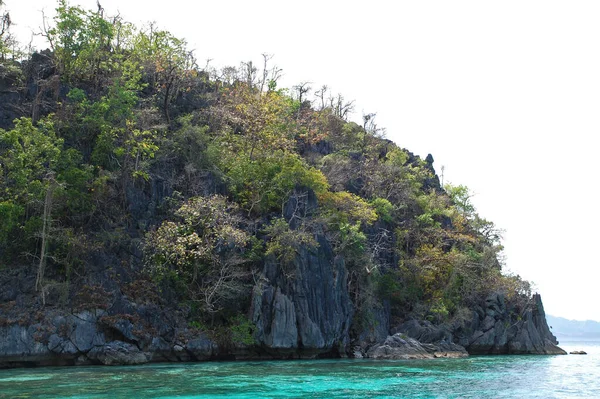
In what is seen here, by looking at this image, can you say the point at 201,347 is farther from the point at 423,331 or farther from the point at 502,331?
the point at 502,331

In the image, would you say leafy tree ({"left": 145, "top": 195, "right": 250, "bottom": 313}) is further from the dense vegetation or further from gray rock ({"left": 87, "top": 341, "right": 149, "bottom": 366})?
gray rock ({"left": 87, "top": 341, "right": 149, "bottom": 366})

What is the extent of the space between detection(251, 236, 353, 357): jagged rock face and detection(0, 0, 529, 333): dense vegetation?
0.96 metres

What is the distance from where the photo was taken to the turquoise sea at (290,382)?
16661 millimetres

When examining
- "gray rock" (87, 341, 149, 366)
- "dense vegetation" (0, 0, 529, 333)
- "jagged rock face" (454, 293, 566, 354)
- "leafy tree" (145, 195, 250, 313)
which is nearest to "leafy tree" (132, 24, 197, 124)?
"dense vegetation" (0, 0, 529, 333)

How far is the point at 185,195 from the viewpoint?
34.6 metres

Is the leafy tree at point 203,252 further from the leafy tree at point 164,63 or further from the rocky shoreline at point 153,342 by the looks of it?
the leafy tree at point 164,63

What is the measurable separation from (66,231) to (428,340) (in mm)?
24657

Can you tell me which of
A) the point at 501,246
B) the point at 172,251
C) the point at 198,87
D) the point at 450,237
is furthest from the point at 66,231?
the point at 501,246

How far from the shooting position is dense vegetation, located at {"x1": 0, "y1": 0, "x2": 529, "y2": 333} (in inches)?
1117

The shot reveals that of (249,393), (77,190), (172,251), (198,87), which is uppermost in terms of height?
(198,87)

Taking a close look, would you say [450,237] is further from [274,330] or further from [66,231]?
[66,231]

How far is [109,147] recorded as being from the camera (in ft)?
107

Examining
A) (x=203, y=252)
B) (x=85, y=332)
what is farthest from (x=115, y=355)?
(x=203, y=252)

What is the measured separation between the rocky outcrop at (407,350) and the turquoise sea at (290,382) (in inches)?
266
